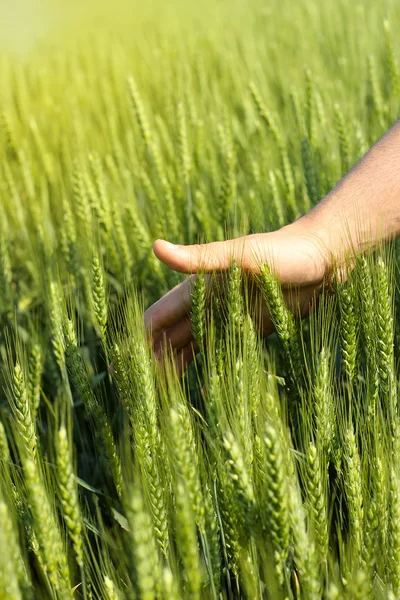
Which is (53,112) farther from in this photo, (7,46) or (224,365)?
(7,46)

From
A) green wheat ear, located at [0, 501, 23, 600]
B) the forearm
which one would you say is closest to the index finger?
the forearm

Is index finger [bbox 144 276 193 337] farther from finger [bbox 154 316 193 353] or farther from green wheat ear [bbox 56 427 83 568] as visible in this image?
green wheat ear [bbox 56 427 83 568]

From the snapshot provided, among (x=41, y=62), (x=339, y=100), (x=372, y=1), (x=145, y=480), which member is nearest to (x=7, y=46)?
(x=41, y=62)

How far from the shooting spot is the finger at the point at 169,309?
131cm

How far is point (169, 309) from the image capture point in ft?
4.41

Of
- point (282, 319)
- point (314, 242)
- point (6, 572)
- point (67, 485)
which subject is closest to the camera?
point (6, 572)

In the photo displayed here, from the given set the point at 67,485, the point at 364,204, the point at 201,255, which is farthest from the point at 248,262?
the point at 67,485

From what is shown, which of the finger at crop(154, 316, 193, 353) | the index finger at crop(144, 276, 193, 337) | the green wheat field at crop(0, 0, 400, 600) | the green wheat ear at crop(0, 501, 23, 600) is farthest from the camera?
the finger at crop(154, 316, 193, 353)

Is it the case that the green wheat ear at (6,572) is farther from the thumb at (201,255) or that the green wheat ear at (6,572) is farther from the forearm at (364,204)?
the forearm at (364,204)

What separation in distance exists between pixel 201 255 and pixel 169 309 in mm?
220

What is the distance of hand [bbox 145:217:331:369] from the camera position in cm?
116

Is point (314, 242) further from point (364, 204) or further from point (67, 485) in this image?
point (67, 485)

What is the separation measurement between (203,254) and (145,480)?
43 centimetres

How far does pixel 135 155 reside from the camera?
230cm
